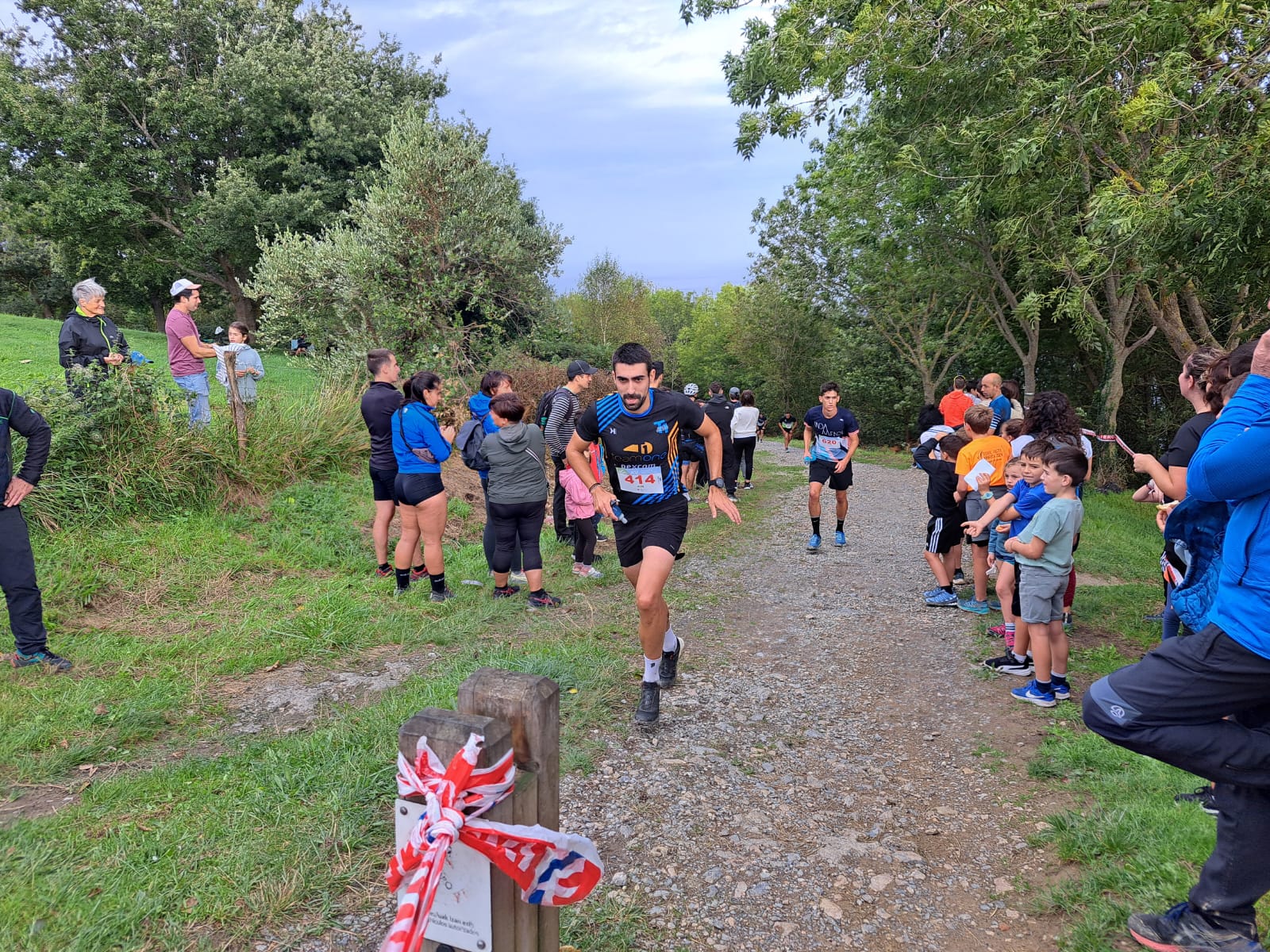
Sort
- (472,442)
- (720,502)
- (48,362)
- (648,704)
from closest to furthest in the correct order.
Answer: (648,704) → (720,502) → (472,442) → (48,362)

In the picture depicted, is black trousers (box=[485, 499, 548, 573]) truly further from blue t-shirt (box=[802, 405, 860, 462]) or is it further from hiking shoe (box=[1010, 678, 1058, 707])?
hiking shoe (box=[1010, 678, 1058, 707])

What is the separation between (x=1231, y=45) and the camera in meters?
6.20

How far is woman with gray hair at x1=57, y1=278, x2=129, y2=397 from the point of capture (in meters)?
7.05

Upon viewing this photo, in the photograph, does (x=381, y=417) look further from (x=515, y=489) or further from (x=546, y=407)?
(x=546, y=407)

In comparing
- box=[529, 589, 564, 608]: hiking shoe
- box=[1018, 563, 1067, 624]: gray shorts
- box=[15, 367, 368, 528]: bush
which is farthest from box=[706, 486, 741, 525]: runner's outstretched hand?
box=[15, 367, 368, 528]: bush

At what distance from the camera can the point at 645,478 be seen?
16.0 ft

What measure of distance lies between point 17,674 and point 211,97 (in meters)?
23.9

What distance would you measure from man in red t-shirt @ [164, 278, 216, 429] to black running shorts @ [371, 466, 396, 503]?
2.53 meters

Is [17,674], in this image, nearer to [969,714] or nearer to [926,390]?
[969,714]

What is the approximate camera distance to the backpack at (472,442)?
699 centimetres

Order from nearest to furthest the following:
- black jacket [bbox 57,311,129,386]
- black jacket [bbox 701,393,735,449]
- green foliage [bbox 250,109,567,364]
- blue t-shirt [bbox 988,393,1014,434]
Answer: black jacket [bbox 57,311,129,386], blue t-shirt [bbox 988,393,1014,434], black jacket [bbox 701,393,735,449], green foliage [bbox 250,109,567,364]

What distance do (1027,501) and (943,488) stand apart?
1.83m

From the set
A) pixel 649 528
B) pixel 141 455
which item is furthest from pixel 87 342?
pixel 649 528

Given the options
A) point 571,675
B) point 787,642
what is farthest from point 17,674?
point 787,642
